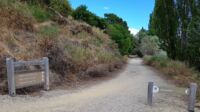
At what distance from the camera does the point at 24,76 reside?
952 cm

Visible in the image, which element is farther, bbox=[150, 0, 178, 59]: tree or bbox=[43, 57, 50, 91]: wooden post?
bbox=[150, 0, 178, 59]: tree

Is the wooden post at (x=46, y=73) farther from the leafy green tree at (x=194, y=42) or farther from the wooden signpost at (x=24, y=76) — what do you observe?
the leafy green tree at (x=194, y=42)

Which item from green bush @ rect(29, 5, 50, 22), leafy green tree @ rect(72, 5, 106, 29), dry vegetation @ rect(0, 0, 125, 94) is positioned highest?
leafy green tree @ rect(72, 5, 106, 29)

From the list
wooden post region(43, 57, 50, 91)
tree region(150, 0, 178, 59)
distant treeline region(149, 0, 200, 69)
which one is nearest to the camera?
wooden post region(43, 57, 50, 91)

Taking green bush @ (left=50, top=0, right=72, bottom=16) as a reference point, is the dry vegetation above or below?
below

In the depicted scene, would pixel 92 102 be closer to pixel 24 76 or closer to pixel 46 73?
pixel 46 73

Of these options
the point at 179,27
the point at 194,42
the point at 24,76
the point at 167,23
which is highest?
the point at 167,23

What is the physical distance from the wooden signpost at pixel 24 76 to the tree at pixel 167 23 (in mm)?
14210

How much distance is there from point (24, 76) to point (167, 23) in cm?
1562

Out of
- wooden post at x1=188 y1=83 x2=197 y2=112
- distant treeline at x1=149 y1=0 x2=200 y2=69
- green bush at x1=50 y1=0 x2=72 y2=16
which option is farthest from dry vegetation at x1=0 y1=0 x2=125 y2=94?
green bush at x1=50 y1=0 x2=72 y2=16

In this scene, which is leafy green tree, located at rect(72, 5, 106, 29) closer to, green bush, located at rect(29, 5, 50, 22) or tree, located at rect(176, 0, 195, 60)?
green bush, located at rect(29, 5, 50, 22)

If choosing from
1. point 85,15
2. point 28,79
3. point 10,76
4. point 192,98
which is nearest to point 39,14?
point 28,79

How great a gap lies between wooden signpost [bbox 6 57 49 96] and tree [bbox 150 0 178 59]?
14.2 meters

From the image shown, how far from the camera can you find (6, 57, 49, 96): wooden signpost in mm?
9078
